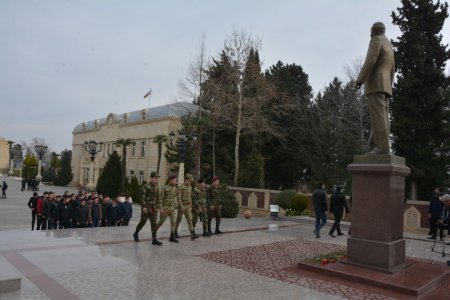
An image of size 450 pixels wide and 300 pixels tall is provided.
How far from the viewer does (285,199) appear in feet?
74.9

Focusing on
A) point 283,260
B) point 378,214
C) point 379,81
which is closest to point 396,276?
point 378,214

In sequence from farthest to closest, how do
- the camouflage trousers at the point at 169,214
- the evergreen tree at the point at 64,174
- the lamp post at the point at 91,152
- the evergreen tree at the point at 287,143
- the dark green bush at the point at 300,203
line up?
1. the evergreen tree at the point at 64,174
2. the evergreen tree at the point at 287,143
3. the lamp post at the point at 91,152
4. the dark green bush at the point at 300,203
5. the camouflage trousers at the point at 169,214

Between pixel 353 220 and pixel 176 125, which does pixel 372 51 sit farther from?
pixel 176 125

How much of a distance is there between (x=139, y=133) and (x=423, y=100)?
32.6m

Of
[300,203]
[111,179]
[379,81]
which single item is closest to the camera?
[379,81]

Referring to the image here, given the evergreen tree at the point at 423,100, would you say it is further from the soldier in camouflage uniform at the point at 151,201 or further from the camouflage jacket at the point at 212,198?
the soldier in camouflage uniform at the point at 151,201

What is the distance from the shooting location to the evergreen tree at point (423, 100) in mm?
21688

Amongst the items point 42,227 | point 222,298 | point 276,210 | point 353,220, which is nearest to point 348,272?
point 353,220

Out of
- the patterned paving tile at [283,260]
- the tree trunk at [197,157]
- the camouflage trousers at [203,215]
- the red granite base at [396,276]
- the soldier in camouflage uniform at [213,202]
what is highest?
the tree trunk at [197,157]

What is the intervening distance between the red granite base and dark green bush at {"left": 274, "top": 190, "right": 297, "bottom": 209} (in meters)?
13.8

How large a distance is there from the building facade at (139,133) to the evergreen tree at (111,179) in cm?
289

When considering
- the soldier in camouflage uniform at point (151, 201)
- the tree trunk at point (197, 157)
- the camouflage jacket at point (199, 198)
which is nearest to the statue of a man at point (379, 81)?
the soldier in camouflage uniform at point (151, 201)

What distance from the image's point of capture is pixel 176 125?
4184cm

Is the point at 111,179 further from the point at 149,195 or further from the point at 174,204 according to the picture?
the point at 149,195
